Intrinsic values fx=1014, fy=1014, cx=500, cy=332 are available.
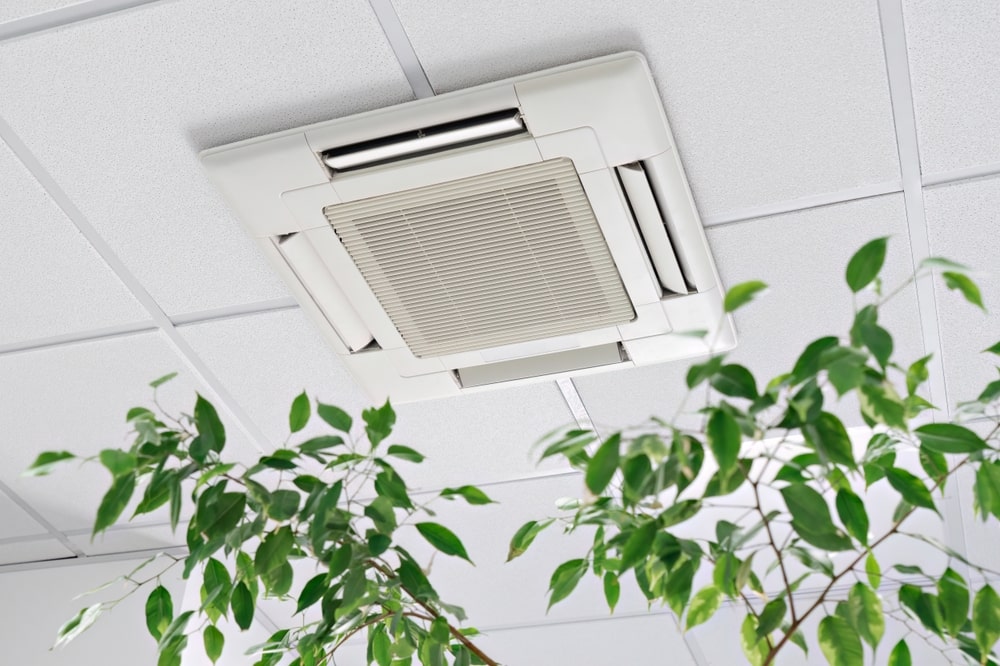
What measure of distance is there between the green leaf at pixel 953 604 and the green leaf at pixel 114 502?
2.52 feet

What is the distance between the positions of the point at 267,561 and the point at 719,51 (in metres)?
0.93

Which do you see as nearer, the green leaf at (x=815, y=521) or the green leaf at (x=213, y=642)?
the green leaf at (x=815, y=521)

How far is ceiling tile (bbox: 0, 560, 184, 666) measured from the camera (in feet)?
8.88

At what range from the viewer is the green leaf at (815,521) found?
2.74 ft

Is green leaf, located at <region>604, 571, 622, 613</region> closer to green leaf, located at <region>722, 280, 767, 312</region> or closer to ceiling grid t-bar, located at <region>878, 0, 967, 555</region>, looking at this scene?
ceiling grid t-bar, located at <region>878, 0, 967, 555</region>

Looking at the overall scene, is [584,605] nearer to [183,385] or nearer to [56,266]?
[183,385]

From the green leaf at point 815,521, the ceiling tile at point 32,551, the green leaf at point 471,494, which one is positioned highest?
the ceiling tile at point 32,551

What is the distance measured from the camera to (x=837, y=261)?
1.76 m

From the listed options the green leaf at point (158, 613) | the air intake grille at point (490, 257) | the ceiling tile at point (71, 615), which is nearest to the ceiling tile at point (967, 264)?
the air intake grille at point (490, 257)

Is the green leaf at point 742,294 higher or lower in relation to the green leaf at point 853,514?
higher

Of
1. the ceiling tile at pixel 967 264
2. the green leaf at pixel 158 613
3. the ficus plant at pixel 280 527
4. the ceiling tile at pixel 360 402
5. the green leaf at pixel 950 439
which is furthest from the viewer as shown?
the ceiling tile at pixel 360 402

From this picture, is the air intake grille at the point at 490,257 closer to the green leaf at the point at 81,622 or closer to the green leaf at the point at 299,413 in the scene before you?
the green leaf at the point at 299,413

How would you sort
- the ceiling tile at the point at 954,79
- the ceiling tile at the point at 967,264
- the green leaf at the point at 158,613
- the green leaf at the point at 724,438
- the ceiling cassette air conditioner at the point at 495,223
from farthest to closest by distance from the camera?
the ceiling tile at the point at 967,264 < the ceiling cassette air conditioner at the point at 495,223 < the ceiling tile at the point at 954,79 < the green leaf at the point at 158,613 < the green leaf at the point at 724,438

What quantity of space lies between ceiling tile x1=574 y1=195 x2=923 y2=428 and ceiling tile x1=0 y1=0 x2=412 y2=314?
663 mm
